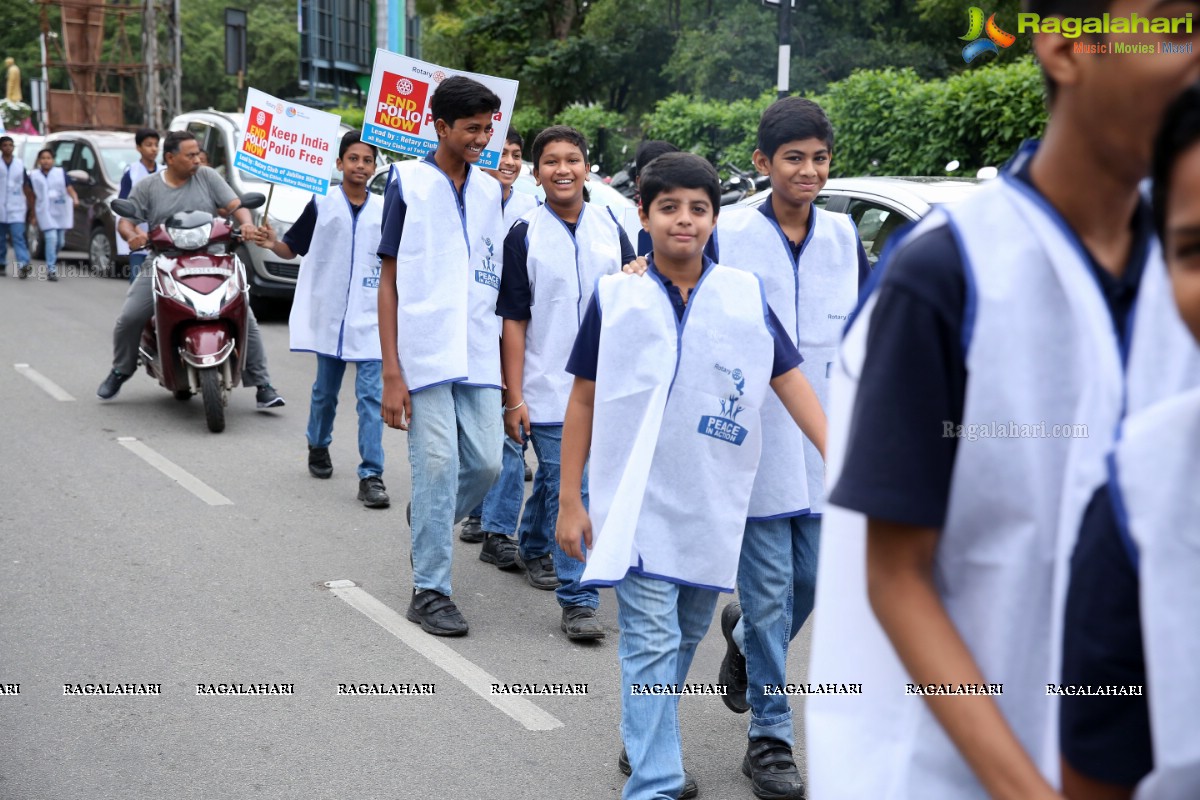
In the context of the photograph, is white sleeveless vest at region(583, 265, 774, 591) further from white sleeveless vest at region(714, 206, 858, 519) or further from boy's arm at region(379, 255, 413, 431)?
boy's arm at region(379, 255, 413, 431)

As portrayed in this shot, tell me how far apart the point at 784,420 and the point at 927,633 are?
2.59 meters

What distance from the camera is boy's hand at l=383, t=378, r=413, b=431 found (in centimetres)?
515

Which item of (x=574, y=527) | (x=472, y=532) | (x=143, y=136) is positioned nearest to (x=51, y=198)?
(x=143, y=136)

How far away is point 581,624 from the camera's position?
5184 millimetres

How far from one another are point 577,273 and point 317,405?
256cm

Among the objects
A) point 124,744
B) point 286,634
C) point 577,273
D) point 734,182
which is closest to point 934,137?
point 734,182

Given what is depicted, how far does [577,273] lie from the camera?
554cm

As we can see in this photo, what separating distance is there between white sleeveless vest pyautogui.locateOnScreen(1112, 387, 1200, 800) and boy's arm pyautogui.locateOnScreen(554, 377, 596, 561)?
2.48 m

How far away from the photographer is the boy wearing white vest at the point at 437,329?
511 cm

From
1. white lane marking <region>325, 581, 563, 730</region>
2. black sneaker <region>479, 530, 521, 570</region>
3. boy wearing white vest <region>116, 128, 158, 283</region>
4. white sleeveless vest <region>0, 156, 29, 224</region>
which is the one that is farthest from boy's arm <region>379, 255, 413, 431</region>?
white sleeveless vest <region>0, 156, 29, 224</region>

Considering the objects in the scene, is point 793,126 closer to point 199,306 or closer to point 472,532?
point 472,532

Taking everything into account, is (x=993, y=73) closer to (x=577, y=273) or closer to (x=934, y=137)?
(x=934, y=137)

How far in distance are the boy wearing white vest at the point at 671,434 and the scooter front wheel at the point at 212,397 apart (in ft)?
18.4

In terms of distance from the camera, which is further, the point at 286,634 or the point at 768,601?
the point at 286,634
